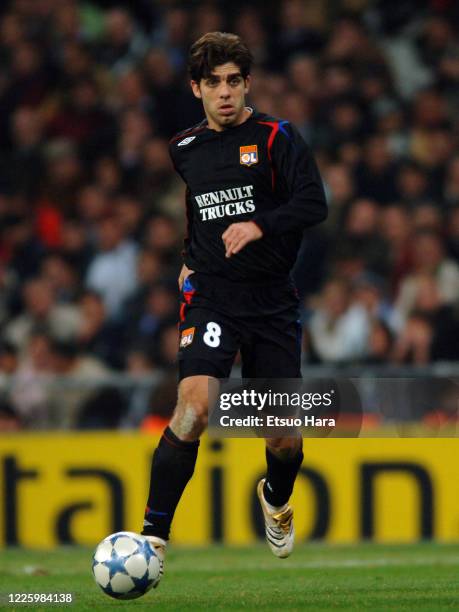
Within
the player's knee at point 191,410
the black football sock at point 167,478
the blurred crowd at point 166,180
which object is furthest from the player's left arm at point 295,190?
the blurred crowd at point 166,180

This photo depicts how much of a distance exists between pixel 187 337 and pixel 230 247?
1.67ft

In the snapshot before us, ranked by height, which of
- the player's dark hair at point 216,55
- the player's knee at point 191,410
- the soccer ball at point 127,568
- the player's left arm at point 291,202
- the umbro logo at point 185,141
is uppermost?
the player's dark hair at point 216,55

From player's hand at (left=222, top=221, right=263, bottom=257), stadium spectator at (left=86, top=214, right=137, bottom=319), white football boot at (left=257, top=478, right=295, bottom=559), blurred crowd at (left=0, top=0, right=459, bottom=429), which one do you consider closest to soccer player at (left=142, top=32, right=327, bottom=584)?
player's hand at (left=222, top=221, right=263, bottom=257)

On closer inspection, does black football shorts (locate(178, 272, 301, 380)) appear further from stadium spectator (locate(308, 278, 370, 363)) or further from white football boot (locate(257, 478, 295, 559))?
stadium spectator (locate(308, 278, 370, 363))

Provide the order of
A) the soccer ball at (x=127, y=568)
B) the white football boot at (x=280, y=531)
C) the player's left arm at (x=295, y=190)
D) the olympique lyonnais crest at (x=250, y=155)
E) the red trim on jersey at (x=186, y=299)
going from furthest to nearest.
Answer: the white football boot at (x=280, y=531)
the red trim on jersey at (x=186, y=299)
the olympique lyonnais crest at (x=250, y=155)
the player's left arm at (x=295, y=190)
the soccer ball at (x=127, y=568)

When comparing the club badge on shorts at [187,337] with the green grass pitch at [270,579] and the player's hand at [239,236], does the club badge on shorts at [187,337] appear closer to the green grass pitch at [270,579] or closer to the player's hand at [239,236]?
the player's hand at [239,236]

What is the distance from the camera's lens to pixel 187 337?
21.8ft

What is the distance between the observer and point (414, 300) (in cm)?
1161

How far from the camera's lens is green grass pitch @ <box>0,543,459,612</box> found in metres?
6.43

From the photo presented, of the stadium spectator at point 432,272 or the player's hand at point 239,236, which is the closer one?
the player's hand at point 239,236

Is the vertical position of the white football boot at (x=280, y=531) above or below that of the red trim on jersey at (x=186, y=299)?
below

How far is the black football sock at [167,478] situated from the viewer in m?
6.44

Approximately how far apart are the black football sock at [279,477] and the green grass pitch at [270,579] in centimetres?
45

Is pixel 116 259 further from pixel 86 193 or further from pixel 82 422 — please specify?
pixel 82 422
